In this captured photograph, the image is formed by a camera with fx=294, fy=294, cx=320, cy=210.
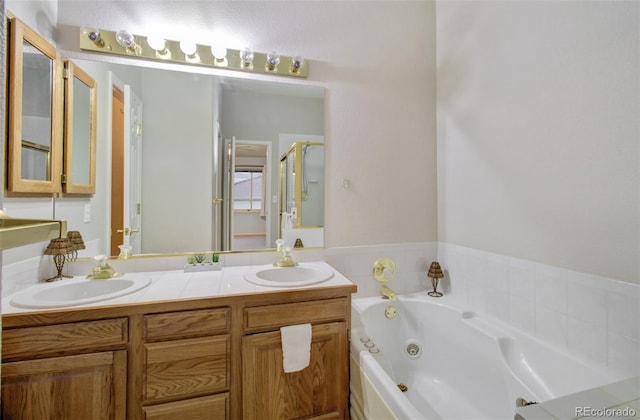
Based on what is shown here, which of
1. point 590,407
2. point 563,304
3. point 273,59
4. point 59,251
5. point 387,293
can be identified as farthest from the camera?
point 387,293

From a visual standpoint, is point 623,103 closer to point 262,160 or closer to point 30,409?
point 262,160

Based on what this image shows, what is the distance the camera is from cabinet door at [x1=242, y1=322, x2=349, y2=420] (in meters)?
1.35

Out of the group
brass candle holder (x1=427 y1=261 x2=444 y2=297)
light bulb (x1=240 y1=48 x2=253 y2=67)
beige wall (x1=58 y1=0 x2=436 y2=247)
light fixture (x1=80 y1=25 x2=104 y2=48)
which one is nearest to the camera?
light fixture (x1=80 y1=25 x2=104 y2=48)

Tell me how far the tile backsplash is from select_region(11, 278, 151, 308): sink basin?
1908mm

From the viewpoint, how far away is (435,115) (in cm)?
227

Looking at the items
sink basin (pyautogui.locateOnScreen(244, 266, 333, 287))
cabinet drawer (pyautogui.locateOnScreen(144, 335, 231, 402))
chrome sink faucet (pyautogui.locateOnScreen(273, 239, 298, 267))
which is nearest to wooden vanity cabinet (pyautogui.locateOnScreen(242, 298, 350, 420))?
cabinet drawer (pyautogui.locateOnScreen(144, 335, 231, 402))

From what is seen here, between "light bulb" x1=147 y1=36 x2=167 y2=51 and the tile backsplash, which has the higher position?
"light bulb" x1=147 y1=36 x2=167 y2=51

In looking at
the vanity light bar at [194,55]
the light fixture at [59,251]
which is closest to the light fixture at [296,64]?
the vanity light bar at [194,55]

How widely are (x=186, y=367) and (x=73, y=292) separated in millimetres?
737

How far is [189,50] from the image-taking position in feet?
5.78

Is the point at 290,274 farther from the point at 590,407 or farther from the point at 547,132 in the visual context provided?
the point at 547,132

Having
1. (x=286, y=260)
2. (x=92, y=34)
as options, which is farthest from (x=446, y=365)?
(x=92, y=34)

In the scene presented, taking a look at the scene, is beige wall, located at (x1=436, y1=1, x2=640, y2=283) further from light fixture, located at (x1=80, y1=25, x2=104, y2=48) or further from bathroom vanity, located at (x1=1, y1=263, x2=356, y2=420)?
light fixture, located at (x1=80, y1=25, x2=104, y2=48)

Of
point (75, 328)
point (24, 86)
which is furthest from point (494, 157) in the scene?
point (24, 86)
